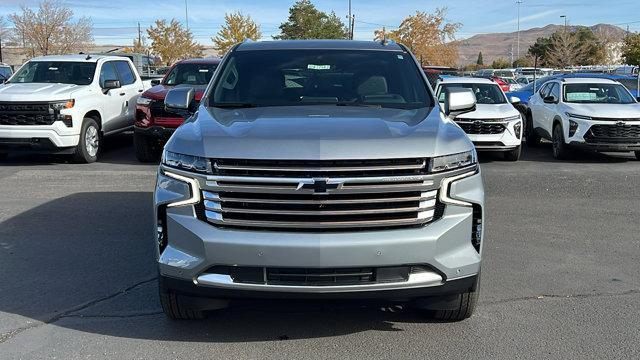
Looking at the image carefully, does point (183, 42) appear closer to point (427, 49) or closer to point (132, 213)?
point (427, 49)

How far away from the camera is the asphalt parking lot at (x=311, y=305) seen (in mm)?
3955

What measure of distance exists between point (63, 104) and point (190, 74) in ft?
8.64

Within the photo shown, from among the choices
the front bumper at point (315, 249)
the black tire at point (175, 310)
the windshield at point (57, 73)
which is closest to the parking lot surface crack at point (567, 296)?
the front bumper at point (315, 249)

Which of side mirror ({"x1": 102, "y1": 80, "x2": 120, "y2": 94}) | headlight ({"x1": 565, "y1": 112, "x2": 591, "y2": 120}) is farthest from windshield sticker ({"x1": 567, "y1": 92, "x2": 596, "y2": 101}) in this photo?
side mirror ({"x1": 102, "y1": 80, "x2": 120, "y2": 94})

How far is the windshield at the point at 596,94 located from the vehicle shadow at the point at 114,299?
967 cm

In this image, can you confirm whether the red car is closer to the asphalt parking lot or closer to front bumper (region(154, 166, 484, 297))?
the asphalt parking lot

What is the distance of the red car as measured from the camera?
35.8ft

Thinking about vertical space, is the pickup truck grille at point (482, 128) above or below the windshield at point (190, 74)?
below

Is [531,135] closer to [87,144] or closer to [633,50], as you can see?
[87,144]

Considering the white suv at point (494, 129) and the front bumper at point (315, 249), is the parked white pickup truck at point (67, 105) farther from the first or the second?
the front bumper at point (315, 249)

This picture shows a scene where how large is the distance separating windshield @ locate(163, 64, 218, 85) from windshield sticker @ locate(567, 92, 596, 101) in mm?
7317

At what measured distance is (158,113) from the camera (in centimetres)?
1095

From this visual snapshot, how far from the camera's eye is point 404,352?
12.8ft

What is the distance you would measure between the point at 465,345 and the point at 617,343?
97cm
